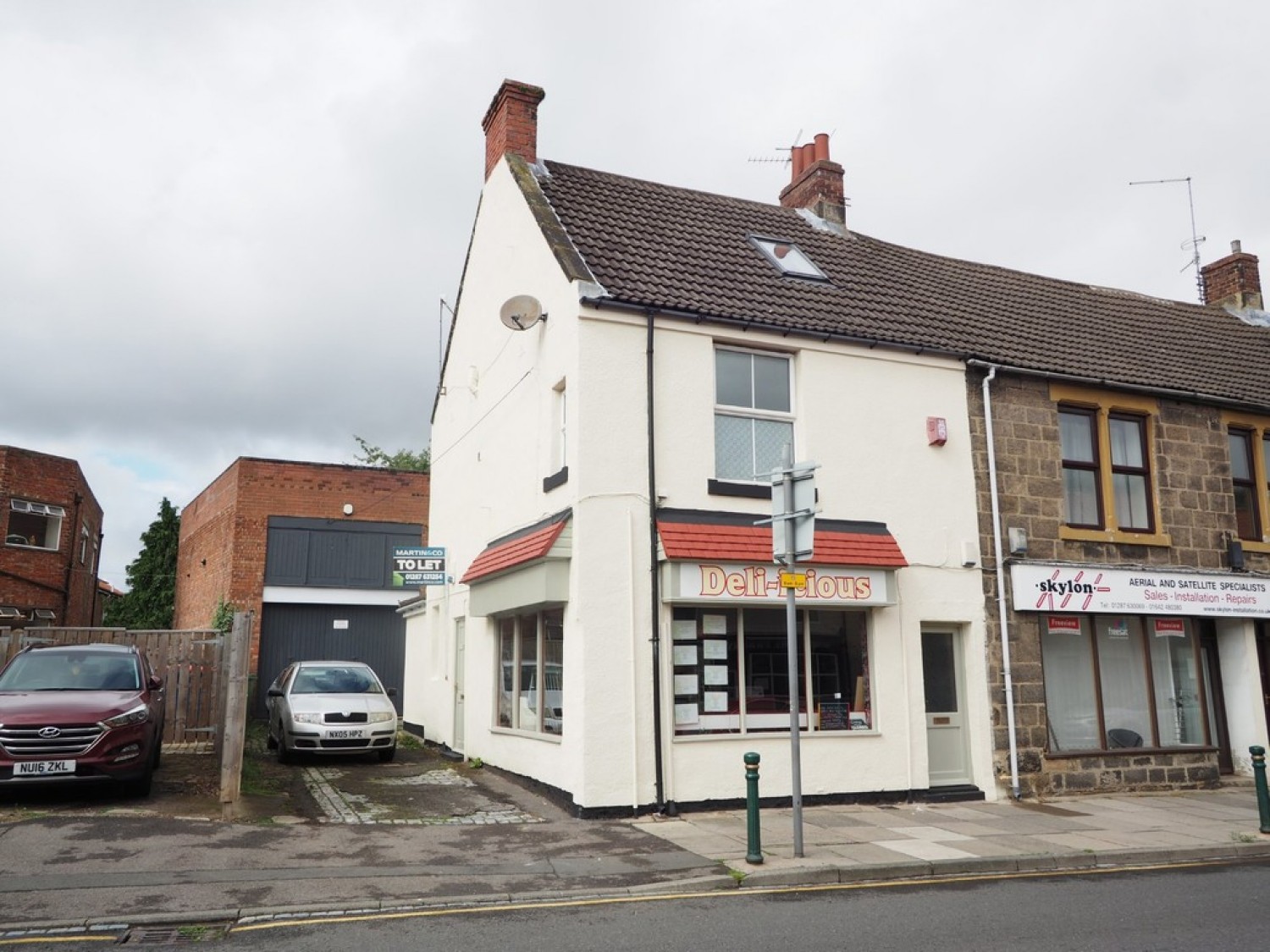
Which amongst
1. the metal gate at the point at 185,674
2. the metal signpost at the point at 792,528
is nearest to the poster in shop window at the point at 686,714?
the metal signpost at the point at 792,528

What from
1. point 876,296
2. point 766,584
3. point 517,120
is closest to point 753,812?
point 766,584

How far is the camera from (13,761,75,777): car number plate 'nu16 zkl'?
10219 mm

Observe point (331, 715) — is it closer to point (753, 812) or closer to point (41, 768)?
point (41, 768)

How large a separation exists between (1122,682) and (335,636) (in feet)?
65.4

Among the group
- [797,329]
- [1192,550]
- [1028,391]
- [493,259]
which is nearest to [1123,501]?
[1192,550]

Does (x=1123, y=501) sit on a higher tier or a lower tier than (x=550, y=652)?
higher

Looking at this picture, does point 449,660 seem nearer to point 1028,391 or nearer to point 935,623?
point 935,623

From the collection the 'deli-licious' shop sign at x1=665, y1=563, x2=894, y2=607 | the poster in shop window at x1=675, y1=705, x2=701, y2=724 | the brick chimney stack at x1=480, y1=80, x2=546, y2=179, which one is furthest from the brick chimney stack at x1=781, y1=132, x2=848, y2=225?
the poster in shop window at x1=675, y1=705, x2=701, y2=724

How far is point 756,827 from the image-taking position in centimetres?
890

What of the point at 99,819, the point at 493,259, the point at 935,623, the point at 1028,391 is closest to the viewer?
the point at 99,819

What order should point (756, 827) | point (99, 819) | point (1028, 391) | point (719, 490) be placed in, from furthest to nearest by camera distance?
point (1028, 391)
point (719, 490)
point (99, 819)
point (756, 827)

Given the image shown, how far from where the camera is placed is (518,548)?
1321 centimetres

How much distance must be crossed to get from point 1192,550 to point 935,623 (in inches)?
198

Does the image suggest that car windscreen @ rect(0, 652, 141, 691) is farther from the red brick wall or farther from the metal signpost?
the red brick wall
